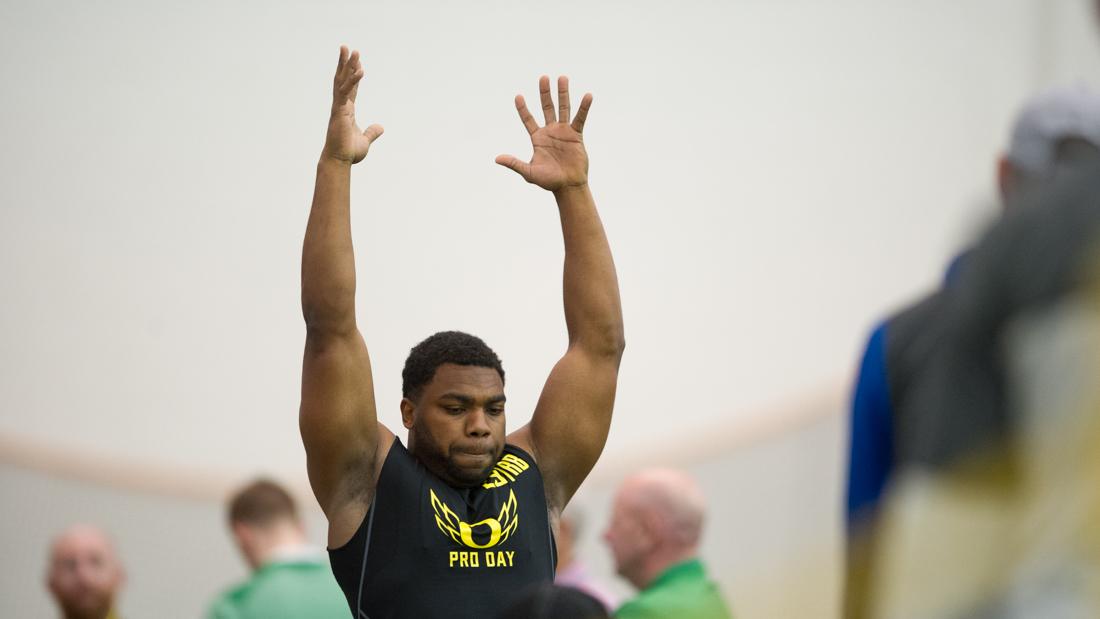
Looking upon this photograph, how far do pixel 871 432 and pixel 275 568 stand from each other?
73.9 inches

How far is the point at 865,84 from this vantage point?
15.4 ft

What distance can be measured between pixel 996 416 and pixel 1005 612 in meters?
0.09

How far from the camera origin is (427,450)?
2.11m

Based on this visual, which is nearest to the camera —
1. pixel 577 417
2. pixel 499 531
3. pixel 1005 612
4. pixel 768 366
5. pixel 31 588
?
pixel 1005 612

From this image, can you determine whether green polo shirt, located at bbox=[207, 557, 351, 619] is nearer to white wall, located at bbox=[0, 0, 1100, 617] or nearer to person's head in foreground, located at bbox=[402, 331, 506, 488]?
person's head in foreground, located at bbox=[402, 331, 506, 488]

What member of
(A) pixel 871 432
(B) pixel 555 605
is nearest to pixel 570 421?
(B) pixel 555 605

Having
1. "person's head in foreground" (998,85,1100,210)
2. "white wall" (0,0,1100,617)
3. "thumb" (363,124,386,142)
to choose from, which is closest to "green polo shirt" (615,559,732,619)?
"thumb" (363,124,386,142)

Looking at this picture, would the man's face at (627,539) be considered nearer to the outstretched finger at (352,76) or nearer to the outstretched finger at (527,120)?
the outstretched finger at (527,120)

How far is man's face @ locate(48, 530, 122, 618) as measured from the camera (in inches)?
124

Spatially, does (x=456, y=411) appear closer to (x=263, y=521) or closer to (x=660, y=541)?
(x=660, y=541)

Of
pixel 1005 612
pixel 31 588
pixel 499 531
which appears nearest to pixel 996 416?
pixel 1005 612

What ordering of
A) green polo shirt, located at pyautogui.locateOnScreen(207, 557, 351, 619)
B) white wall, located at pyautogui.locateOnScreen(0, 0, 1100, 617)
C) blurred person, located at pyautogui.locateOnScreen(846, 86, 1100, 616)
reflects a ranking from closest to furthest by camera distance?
blurred person, located at pyautogui.locateOnScreen(846, 86, 1100, 616), green polo shirt, located at pyautogui.locateOnScreen(207, 557, 351, 619), white wall, located at pyautogui.locateOnScreen(0, 0, 1100, 617)

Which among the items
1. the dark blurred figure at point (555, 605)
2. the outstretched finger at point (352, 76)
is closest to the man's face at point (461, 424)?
the outstretched finger at point (352, 76)

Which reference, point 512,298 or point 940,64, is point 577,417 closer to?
point 512,298
